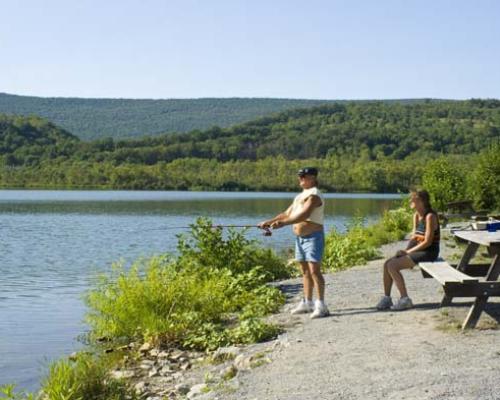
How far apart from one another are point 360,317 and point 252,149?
16096 centimetres

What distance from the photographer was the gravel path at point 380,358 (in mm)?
6301

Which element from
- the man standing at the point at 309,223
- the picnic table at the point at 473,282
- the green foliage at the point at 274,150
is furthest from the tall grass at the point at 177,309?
the green foliage at the point at 274,150

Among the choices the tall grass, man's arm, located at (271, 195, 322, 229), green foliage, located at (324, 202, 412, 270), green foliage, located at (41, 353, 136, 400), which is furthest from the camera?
green foliage, located at (324, 202, 412, 270)

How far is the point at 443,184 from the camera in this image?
31.3 m

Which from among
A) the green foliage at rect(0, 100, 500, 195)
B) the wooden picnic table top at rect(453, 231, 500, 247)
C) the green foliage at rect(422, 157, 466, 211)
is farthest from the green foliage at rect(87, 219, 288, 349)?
the green foliage at rect(0, 100, 500, 195)

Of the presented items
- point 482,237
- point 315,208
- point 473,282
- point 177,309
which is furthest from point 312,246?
point 177,309

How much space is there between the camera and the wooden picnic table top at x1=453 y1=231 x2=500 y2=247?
8.38m

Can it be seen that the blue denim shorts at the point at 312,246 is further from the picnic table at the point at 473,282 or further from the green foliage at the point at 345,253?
the green foliage at the point at 345,253

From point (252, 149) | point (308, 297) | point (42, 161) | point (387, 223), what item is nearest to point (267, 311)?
point (308, 297)

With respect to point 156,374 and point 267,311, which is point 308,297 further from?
point 156,374

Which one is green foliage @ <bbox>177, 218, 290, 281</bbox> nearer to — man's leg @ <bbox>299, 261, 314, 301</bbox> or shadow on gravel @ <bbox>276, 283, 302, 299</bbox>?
shadow on gravel @ <bbox>276, 283, 302, 299</bbox>

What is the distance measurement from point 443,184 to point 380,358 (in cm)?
2502

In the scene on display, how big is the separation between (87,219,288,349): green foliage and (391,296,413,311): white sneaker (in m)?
1.63

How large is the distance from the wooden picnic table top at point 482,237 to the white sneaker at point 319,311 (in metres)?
1.90
